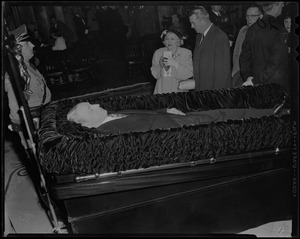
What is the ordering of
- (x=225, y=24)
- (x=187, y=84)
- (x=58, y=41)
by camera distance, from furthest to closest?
(x=58, y=41)
(x=225, y=24)
(x=187, y=84)

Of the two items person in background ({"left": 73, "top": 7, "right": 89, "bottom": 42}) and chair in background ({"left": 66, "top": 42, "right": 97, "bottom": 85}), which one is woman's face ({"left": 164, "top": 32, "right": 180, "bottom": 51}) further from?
person in background ({"left": 73, "top": 7, "right": 89, "bottom": 42})

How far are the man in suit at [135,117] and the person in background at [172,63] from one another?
0.64 m

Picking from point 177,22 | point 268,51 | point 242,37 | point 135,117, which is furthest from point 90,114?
point 177,22

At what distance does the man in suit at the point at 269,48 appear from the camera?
258cm

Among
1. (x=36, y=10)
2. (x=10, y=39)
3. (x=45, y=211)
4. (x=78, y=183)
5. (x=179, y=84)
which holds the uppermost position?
(x=36, y=10)

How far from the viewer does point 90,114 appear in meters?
2.16

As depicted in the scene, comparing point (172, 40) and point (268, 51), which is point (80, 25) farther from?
point (268, 51)

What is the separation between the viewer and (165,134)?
1.77 metres

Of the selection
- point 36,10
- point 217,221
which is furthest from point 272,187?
point 36,10

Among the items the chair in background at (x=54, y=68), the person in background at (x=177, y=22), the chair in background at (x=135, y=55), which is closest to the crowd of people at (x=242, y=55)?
the person in background at (x=177, y=22)

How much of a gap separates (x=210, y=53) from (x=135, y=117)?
1029mm

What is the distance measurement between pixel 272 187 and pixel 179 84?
1362 millimetres

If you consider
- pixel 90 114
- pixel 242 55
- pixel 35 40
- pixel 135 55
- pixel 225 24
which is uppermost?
pixel 35 40

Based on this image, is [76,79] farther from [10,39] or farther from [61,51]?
[10,39]
